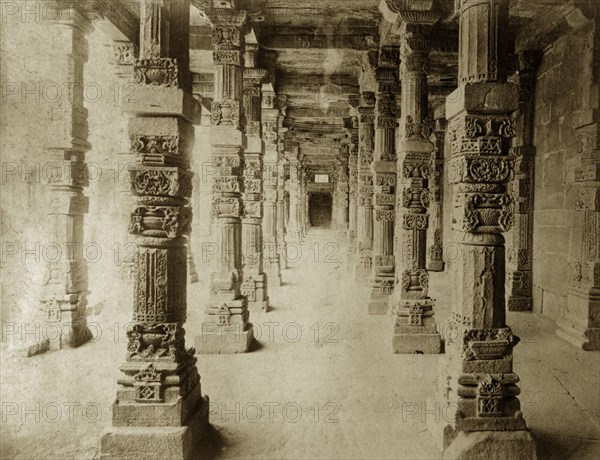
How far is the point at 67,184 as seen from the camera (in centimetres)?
706

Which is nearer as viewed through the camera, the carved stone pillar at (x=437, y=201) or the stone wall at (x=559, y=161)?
the stone wall at (x=559, y=161)

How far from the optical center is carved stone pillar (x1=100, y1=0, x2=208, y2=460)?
374 centimetres

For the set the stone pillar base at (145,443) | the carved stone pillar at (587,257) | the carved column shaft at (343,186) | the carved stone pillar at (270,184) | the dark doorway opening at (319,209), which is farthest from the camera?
the dark doorway opening at (319,209)

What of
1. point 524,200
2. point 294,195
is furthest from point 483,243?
point 294,195

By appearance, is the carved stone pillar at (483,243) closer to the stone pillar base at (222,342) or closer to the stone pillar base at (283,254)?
the stone pillar base at (222,342)

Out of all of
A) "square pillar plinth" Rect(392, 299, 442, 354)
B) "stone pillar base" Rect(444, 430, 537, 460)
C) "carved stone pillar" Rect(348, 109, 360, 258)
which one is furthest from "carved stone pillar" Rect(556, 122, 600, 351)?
"carved stone pillar" Rect(348, 109, 360, 258)

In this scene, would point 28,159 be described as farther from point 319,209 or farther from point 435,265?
point 319,209

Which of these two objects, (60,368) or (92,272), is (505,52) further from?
(92,272)

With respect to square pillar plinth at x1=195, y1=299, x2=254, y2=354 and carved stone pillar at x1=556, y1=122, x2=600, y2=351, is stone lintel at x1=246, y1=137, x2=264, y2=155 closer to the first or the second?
square pillar plinth at x1=195, y1=299, x2=254, y2=354

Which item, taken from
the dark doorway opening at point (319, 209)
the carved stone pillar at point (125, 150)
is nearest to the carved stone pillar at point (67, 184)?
the carved stone pillar at point (125, 150)

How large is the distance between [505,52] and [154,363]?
4002 millimetres

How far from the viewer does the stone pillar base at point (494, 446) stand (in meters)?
3.75

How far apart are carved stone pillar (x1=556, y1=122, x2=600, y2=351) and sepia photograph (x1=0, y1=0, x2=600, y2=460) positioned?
0.11 feet

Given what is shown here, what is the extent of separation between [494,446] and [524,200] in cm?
694
